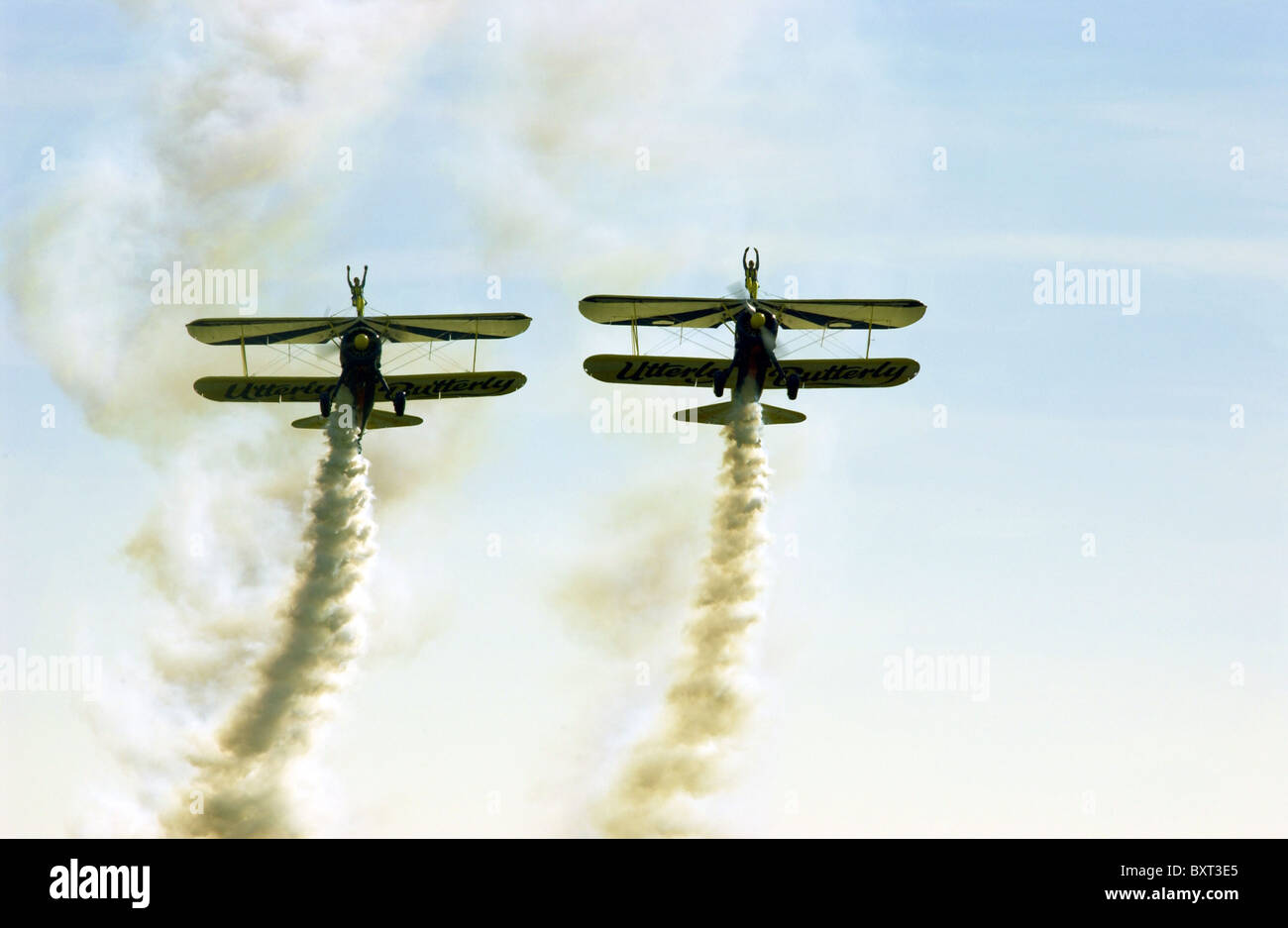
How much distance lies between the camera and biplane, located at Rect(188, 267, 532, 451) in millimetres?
85562

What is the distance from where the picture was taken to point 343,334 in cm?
8469

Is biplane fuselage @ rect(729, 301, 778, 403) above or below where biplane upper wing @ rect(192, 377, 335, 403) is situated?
above

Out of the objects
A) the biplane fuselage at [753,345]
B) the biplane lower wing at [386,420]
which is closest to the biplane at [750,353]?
the biplane fuselage at [753,345]

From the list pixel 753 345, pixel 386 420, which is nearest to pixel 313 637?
pixel 386 420

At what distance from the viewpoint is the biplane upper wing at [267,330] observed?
8669cm

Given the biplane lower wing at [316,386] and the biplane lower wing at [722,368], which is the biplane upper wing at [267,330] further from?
the biplane lower wing at [722,368]

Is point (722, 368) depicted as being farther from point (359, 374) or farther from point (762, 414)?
point (359, 374)

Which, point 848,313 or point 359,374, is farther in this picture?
point 848,313

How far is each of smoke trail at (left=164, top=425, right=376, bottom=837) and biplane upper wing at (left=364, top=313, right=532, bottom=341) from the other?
3623 mm

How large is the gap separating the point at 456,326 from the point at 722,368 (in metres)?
8.73

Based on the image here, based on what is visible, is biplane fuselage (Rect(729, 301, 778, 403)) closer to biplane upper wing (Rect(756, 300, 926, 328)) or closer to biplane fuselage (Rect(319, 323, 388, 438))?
biplane upper wing (Rect(756, 300, 926, 328))

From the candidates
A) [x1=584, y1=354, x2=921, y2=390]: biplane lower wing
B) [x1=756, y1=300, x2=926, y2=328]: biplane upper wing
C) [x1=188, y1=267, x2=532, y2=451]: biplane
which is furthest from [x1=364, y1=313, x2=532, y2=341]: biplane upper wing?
[x1=756, y1=300, x2=926, y2=328]: biplane upper wing
